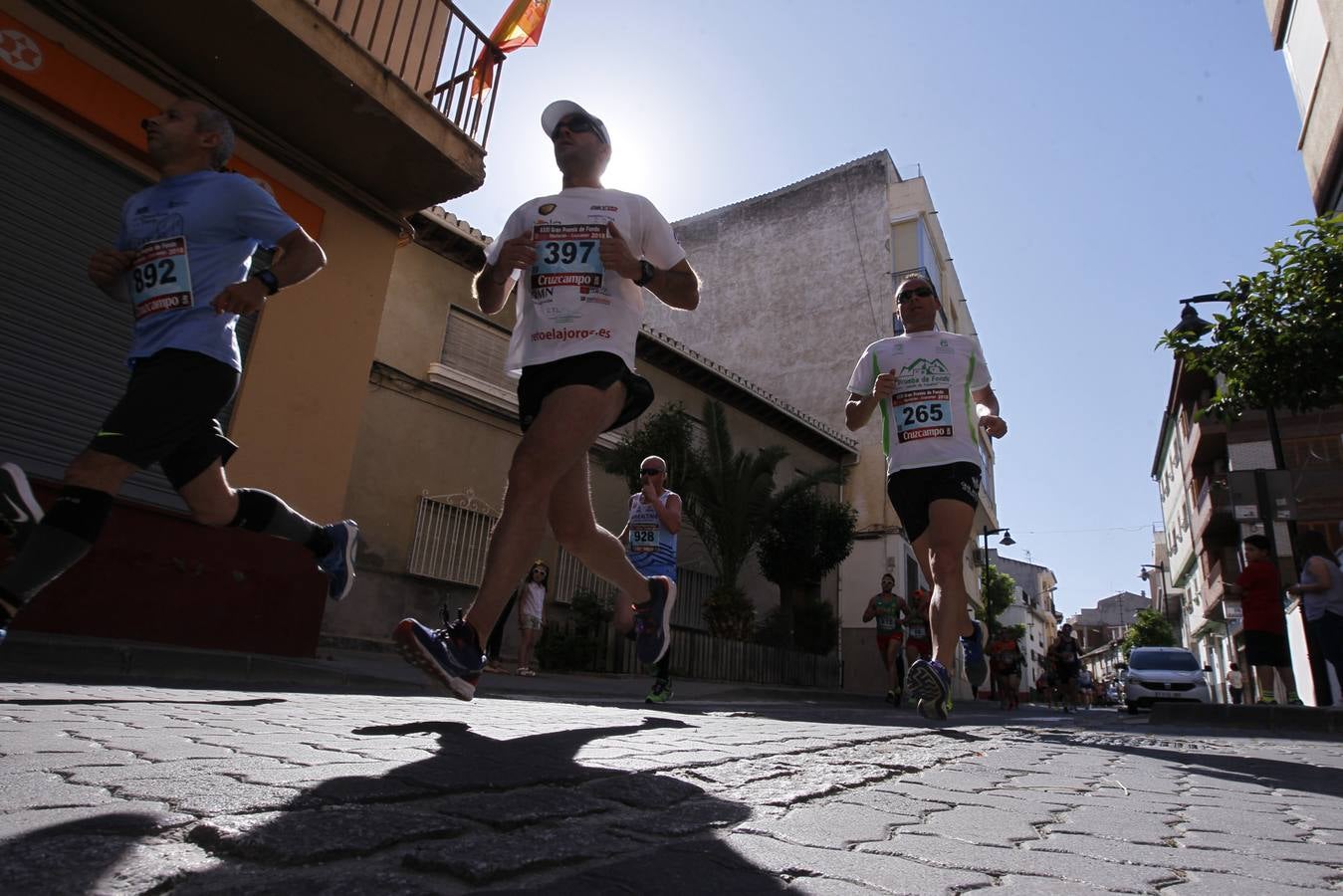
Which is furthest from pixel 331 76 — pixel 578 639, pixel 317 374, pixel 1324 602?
pixel 1324 602

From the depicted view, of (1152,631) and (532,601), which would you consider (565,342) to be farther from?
(1152,631)

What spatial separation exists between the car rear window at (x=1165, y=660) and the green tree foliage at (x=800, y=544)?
6286 mm

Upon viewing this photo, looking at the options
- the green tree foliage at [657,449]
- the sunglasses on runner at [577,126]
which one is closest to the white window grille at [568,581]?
the green tree foliage at [657,449]

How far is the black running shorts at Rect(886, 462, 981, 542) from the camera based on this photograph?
14.4ft

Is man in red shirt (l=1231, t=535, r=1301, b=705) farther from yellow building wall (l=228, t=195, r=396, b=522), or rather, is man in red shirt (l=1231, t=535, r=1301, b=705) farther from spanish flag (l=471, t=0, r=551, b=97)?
spanish flag (l=471, t=0, r=551, b=97)

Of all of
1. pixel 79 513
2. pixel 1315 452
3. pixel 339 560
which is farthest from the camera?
pixel 1315 452

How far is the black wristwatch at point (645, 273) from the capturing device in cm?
313

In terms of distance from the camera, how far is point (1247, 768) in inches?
135

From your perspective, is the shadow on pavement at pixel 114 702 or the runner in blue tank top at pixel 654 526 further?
the runner in blue tank top at pixel 654 526

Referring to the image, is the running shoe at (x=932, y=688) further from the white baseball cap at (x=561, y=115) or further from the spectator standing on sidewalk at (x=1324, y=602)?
the spectator standing on sidewalk at (x=1324, y=602)

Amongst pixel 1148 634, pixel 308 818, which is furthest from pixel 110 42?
pixel 1148 634

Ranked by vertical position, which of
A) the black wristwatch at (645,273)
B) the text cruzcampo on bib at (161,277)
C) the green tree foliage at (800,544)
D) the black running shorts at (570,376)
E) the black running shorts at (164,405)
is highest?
the green tree foliage at (800,544)

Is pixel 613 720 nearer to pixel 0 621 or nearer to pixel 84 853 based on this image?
pixel 0 621

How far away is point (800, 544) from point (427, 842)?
1814 cm
